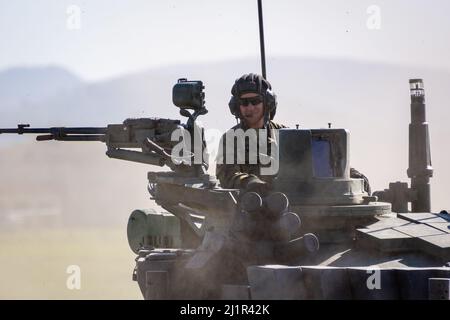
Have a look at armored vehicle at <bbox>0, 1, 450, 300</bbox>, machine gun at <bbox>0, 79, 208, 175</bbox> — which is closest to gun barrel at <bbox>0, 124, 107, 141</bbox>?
machine gun at <bbox>0, 79, 208, 175</bbox>

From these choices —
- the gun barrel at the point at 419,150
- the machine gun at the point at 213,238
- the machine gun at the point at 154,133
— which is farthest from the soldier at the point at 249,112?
the machine gun at the point at 154,133

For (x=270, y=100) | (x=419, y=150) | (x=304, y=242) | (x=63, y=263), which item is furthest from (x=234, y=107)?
(x=63, y=263)

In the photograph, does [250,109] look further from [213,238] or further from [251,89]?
[213,238]

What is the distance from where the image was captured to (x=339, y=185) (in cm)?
1190

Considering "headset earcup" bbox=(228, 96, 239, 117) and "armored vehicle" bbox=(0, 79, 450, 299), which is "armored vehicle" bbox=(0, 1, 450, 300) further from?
"headset earcup" bbox=(228, 96, 239, 117)

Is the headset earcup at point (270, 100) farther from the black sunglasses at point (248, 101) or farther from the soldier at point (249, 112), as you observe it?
the black sunglasses at point (248, 101)

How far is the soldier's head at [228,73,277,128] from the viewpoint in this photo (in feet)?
42.1

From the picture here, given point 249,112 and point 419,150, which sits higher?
Result: point 249,112

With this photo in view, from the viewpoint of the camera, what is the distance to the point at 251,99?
12.9m

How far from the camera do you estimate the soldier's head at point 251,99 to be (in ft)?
42.1

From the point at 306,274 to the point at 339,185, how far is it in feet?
6.38

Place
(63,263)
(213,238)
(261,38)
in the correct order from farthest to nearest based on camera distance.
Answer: (63,263) < (261,38) < (213,238)

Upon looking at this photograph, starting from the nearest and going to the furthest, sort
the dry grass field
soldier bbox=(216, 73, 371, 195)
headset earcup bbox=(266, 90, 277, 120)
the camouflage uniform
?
the camouflage uniform, soldier bbox=(216, 73, 371, 195), headset earcup bbox=(266, 90, 277, 120), the dry grass field
